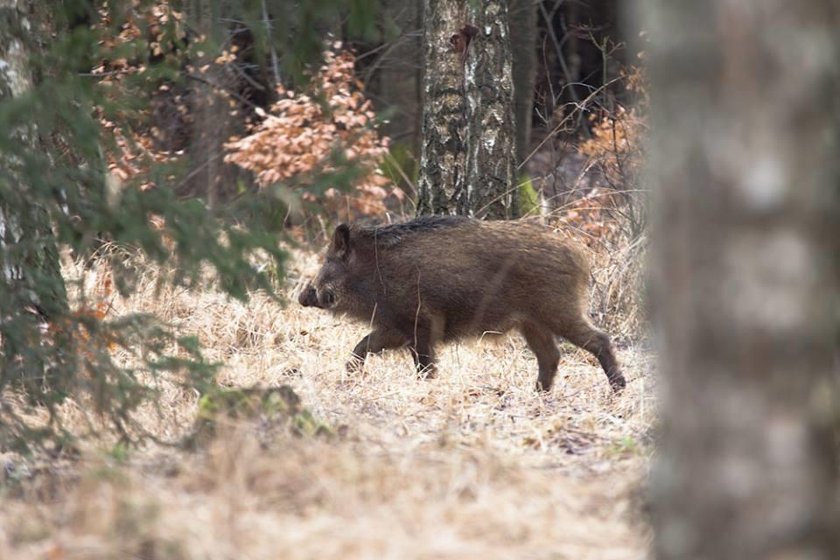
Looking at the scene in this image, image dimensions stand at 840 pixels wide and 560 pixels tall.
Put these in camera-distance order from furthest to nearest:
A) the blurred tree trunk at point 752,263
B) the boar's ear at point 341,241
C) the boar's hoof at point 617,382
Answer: the boar's ear at point 341,241
the boar's hoof at point 617,382
the blurred tree trunk at point 752,263

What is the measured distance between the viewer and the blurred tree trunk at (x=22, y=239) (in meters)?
5.96

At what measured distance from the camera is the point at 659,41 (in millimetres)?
3080

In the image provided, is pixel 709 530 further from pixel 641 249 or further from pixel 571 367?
pixel 641 249

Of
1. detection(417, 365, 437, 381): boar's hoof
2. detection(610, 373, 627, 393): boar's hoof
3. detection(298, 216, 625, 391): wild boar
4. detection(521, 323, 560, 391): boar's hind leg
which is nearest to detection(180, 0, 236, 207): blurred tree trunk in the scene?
detection(298, 216, 625, 391): wild boar

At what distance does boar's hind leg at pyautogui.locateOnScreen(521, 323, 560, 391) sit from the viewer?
28.5 feet

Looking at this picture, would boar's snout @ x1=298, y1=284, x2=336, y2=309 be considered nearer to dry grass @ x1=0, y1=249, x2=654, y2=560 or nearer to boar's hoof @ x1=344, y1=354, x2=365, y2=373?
boar's hoof @ x1=344, y1=354, x2=365, y2=373

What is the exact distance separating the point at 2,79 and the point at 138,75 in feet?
3.74

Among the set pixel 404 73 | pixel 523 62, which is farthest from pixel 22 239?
pixel 404 73

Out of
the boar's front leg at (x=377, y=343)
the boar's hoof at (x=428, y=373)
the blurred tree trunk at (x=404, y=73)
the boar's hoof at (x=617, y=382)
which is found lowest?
the boar's hoof at (x=617, y=382)

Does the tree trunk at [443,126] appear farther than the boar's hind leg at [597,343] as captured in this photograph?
Yes

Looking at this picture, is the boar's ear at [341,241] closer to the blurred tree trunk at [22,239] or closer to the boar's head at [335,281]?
the boar's head at [335,281]

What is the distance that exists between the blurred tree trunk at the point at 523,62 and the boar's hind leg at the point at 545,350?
8.86m

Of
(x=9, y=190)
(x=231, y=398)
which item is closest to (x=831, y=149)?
(x=231, y=398)

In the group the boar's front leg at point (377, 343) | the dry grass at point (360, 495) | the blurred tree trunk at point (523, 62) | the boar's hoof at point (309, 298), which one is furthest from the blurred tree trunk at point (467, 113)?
the blurred tree trunk at point (523, 62)
